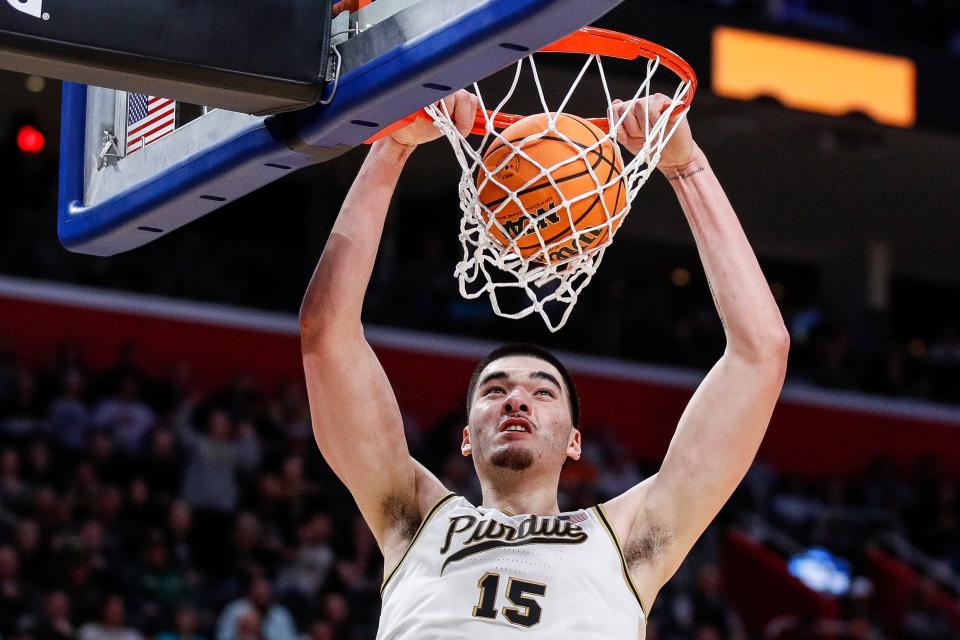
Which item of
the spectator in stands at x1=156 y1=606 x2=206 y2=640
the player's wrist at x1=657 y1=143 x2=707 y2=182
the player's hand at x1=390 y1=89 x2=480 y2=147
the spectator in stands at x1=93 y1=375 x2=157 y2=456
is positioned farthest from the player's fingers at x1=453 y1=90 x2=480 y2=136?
the spectator in stands at x1=93 y1=375 x2=157 y2=456

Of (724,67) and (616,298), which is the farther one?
(616,298)

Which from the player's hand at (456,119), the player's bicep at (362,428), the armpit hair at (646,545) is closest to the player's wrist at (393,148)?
the player's hand at (456,119)

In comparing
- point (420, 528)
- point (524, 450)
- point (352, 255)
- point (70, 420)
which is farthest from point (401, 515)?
point (70, 420)

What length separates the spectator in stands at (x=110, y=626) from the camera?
8344 millimetres

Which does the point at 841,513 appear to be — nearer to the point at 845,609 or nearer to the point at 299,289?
the point at 845,609

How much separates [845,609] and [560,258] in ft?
30.1

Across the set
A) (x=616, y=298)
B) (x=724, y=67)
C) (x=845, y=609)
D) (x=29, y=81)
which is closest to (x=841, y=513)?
(x=845, y=609)

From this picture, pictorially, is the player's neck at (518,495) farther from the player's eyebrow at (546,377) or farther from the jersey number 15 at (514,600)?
the jersey number 15 at (514,600)

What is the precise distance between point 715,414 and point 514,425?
51 cm

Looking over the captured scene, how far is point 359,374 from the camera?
3.62 metres

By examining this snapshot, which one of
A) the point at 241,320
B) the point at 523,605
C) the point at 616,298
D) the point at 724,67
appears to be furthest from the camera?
the point at 616,298

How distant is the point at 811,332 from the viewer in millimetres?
15719

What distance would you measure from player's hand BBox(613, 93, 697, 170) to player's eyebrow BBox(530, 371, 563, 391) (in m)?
0.61

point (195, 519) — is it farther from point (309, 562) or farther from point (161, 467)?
point (309, 562)
